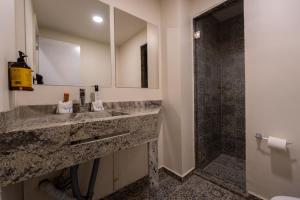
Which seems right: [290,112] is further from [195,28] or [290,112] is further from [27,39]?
[27,39]

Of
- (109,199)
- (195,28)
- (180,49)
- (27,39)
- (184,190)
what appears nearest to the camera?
(27,39)

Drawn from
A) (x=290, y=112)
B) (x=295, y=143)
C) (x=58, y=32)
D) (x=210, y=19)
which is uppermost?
(x=210, y=19)

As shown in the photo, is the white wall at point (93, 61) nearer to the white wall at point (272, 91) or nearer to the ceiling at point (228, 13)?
the white wall at point (272, 91)

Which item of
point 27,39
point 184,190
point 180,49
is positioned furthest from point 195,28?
point 184,190

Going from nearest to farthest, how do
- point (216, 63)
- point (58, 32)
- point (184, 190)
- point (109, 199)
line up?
point (58, 32)
point (109, 199)
point (184, 190)
point (216, 63)

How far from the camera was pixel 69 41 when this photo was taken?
3.79 feet

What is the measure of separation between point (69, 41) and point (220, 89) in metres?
2.30

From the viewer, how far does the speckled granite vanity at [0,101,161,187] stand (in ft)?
1.73

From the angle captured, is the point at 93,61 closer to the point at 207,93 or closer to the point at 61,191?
the point at 61,191

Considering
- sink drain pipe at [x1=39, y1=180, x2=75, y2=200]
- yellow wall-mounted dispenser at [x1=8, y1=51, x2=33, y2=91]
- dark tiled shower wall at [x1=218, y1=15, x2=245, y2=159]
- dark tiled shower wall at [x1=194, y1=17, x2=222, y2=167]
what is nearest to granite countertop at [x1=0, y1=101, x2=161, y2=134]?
yellow wall-mounted dispenser at [x1=8, y1=51, x2=33, y2=91]

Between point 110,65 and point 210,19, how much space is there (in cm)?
180

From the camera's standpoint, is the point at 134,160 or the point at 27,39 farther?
the point at 134,160

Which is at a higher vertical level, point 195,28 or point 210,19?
point 210,19

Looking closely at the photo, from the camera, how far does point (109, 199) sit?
1305 mm
